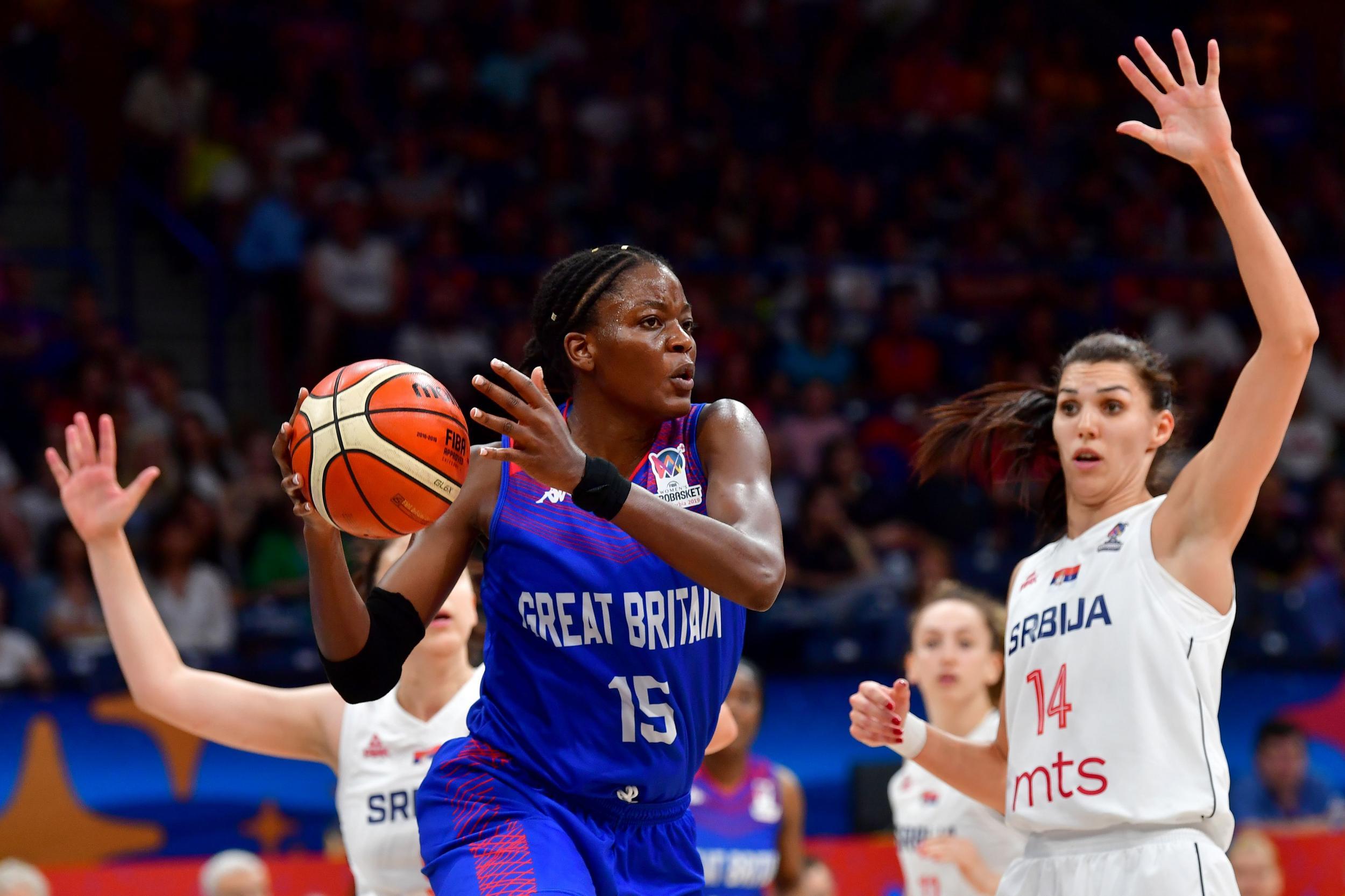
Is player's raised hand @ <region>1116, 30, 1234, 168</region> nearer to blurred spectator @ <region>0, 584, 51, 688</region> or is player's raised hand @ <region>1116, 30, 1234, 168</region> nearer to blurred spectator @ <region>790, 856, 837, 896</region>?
blurred spectator @ <region>790, 856, 837, 896</region>

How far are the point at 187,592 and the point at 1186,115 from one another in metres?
6.75

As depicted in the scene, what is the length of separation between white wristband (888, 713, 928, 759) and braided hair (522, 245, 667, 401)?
136 centimetres

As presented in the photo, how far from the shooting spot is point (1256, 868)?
22.6 ft

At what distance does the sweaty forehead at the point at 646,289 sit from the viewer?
11.8 ft

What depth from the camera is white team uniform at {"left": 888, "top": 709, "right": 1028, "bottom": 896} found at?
5.55 metres

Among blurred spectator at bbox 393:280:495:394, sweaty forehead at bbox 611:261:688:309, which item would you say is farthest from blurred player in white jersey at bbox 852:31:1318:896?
blurred spectator at bbox 393:280:495:394

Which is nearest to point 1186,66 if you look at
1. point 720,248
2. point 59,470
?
point 59,470

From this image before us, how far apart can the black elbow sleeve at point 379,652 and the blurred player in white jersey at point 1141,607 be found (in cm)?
131

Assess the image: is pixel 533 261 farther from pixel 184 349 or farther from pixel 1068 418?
pixel 1068 418

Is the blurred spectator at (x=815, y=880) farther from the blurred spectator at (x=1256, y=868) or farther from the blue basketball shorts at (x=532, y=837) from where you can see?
the blue basketball shorts at (x=532, y=837)

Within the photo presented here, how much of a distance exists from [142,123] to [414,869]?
8.91 m

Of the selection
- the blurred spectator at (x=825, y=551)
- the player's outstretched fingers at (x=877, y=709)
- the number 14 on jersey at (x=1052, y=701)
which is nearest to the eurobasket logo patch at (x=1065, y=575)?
the number 14 on jersey at (x=1052, y=701)

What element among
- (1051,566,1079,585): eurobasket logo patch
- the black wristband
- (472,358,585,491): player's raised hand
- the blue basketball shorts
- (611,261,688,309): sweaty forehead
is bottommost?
the blue basketball shorts

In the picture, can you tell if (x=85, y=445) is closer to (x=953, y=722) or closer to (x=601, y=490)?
(x=601, y=490)
